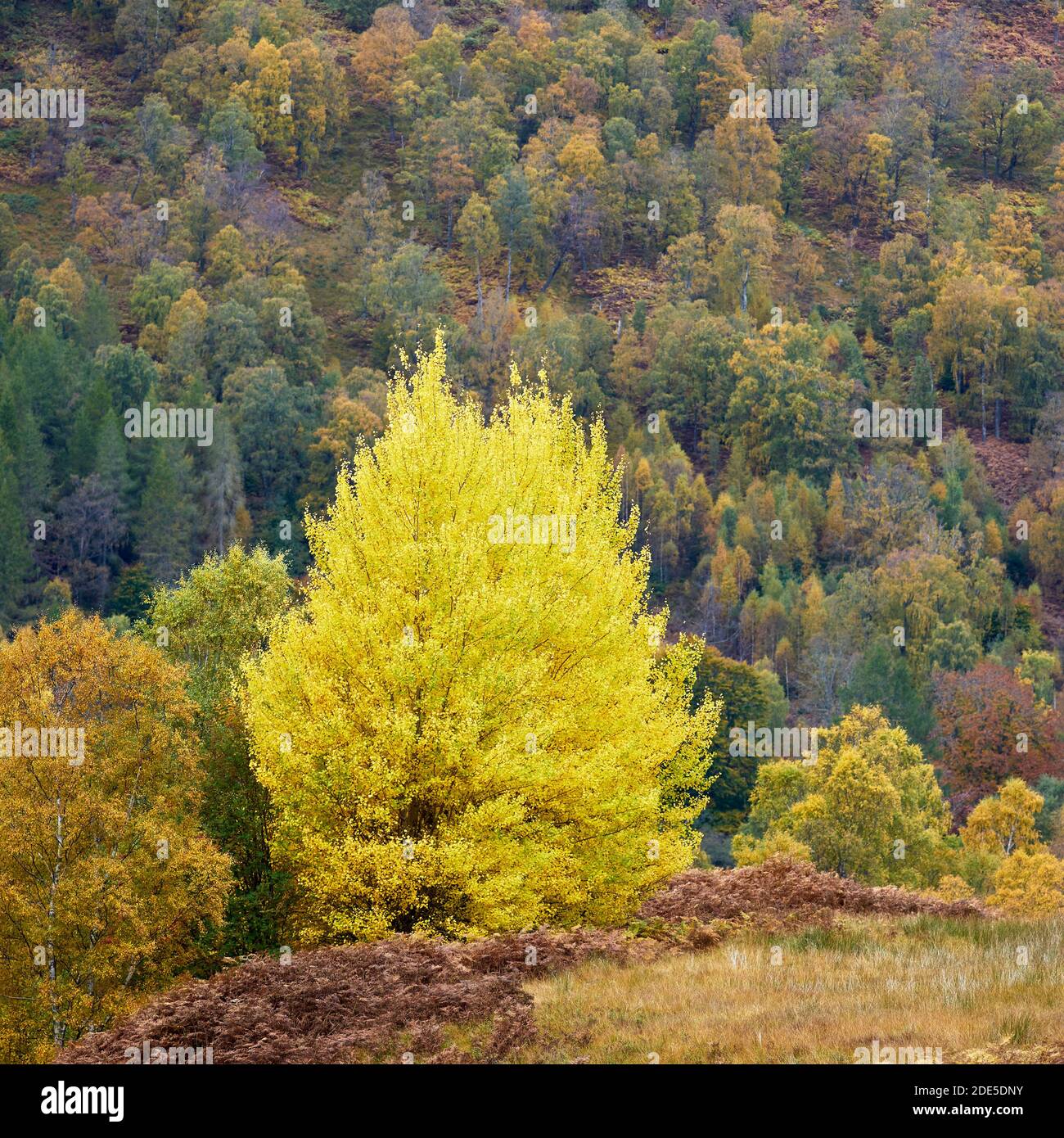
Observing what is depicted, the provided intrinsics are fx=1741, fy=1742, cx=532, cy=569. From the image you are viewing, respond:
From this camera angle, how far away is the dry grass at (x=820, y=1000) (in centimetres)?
1692

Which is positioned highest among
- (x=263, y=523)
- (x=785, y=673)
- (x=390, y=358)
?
(x=390, y=358)

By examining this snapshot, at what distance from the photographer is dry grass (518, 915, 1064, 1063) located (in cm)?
1692

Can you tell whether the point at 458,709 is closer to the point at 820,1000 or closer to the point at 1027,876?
the point at 820,1000

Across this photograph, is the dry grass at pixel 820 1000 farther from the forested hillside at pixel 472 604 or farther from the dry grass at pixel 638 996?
the forested hillside at pixel 472 604

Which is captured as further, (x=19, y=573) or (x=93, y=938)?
(x=19, y=573)

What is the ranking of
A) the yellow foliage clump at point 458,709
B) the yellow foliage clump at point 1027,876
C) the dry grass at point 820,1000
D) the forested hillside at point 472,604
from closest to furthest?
the dry grass at point 820,1000, the yellow foliage clump at point 458,709, the forested hillside at point 472,604, the yellow foliage clump at point 1027,876

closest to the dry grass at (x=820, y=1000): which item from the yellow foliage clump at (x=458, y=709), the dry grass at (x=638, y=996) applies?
the dry grass at (x=638, y=996)

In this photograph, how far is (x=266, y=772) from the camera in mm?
26828

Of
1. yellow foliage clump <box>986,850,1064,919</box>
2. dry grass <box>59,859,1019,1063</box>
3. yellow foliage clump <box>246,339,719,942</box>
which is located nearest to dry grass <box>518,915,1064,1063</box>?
dry grass <box>59,859,1019,1063</box>

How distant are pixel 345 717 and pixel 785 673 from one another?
110 metres
